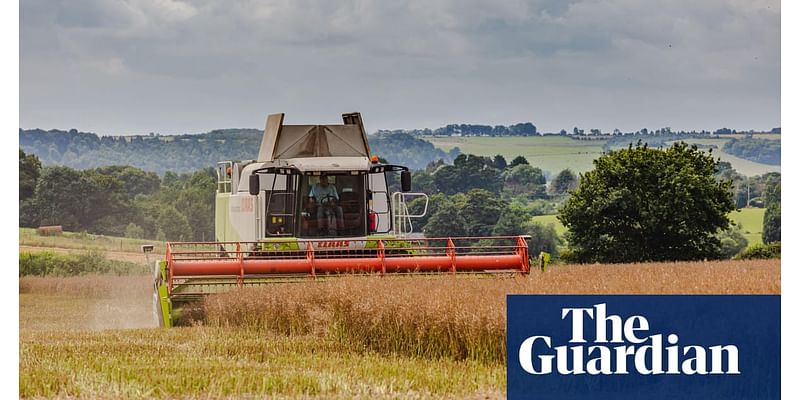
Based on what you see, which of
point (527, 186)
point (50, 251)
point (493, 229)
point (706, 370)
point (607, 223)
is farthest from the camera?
point (527, 186)

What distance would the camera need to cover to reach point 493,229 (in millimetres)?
77938

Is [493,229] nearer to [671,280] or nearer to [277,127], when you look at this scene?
[277,127]

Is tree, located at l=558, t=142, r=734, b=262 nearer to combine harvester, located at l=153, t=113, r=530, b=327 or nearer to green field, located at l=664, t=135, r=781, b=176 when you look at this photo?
combine harvester, located at l=153, t=113, r=530, b=327

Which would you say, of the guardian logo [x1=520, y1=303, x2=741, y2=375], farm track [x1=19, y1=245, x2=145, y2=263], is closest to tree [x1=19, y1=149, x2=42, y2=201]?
farm track [x1=19, y1=245, x2=145, y2=263]

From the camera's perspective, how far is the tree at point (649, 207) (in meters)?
43.4

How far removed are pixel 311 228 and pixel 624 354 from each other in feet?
25.7

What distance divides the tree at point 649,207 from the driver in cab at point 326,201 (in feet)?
92.7

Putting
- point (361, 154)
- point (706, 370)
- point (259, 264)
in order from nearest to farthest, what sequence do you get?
point (706, 370) → point (259, 264) → point (361, 154)

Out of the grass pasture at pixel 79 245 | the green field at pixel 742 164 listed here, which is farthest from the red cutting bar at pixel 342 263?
the green field at pixel 742 164

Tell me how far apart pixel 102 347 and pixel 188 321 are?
9.58 ft

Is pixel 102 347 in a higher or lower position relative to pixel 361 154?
lower

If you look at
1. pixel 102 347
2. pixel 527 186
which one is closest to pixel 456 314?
pixel 102 347

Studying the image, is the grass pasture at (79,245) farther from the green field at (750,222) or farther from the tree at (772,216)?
the tree at (772,216)

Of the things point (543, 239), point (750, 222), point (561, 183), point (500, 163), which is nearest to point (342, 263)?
point (750, 222)
